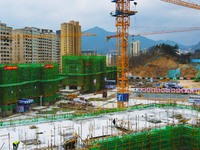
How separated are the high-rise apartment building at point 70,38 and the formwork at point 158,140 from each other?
74819mm

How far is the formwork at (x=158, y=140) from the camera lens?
35.1 ft

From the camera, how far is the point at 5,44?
60719 mm

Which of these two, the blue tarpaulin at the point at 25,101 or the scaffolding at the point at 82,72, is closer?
the blue tarpaulin at the point at 25,101

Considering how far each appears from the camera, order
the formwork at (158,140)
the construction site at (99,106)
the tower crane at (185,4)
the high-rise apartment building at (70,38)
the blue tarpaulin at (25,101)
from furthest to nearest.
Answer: the high-rise apartment building at (70,38) → the tower crane at (185,4) → the blue tarpaulin at (25,101) → the construction site at (99,106) → the formwork at (158,140)

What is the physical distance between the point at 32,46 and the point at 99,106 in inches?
1541

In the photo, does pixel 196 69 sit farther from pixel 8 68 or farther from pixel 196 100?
pixel 8 68

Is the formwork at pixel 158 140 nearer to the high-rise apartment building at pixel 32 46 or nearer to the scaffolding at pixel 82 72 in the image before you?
the scaffolding at pixel 82 72

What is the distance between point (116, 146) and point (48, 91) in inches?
1060

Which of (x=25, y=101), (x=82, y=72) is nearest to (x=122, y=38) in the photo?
(x=25, y=101)

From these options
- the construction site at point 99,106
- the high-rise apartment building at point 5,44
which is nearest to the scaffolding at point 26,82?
the construction site at point 99,106

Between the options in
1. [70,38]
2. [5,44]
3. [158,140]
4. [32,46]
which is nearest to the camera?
[158,140]

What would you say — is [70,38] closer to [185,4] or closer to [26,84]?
[185,4]

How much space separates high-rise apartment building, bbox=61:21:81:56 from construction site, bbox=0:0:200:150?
2156 centimetres

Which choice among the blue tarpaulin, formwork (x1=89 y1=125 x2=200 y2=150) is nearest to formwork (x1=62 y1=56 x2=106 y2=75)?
the blue tarpaulin
